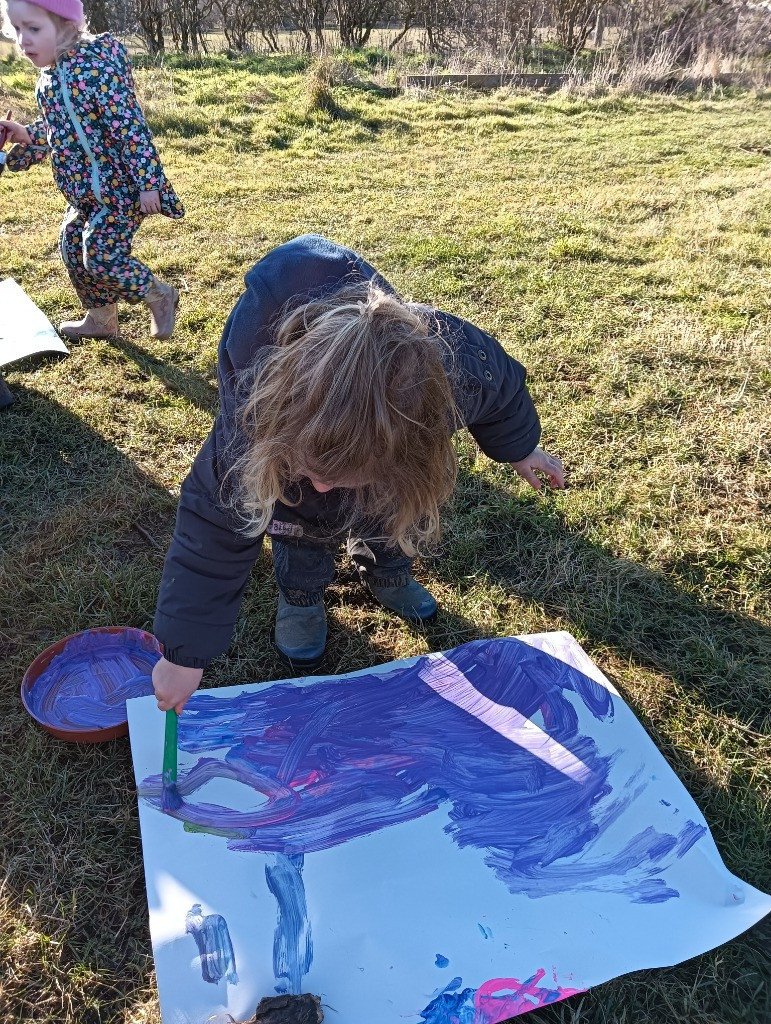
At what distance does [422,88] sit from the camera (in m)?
8.08

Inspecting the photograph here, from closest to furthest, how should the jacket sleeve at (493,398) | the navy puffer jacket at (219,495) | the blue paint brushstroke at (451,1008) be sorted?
the blue paint brushstroke at (451,1008) → the navy puffer jacket at (219,495) → the jacket sleeve at (493,398)

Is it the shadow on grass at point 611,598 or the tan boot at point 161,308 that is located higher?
the tan boot at point 161,308

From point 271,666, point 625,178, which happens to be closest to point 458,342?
point 271,666

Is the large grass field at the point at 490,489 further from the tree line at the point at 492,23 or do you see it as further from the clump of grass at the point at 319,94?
the tree line at the point at 492,23

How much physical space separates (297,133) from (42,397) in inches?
179

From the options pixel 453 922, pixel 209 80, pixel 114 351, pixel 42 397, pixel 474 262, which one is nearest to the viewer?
pixel 453 922

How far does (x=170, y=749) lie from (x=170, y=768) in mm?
51

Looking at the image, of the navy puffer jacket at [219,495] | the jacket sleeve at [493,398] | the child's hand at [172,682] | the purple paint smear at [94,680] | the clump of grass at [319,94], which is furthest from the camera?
the clump of grass at [319,94]

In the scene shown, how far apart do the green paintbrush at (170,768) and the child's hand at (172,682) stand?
4cm

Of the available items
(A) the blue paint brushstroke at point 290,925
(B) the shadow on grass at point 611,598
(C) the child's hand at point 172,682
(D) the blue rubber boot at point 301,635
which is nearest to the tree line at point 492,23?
(B) the shadow on grass at point 611,598

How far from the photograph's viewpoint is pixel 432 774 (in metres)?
1.71

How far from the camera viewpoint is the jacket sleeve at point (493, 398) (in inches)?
67.7

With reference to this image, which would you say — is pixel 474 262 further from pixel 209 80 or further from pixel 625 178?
pixel 209 80

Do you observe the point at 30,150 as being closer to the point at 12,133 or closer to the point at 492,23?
the point at 12,133
